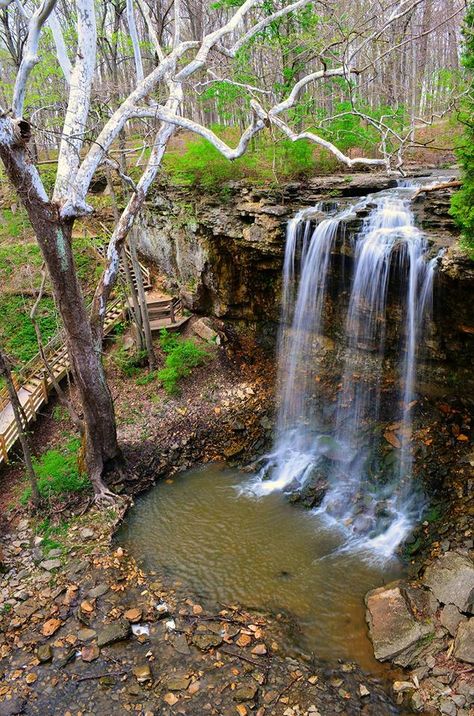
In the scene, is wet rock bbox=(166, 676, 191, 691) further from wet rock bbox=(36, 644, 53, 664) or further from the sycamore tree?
the sycamore tree

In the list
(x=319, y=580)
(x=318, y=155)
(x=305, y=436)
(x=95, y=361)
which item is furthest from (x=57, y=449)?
(x=318, y=155)

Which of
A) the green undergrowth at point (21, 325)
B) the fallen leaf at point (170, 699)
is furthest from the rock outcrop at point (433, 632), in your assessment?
the green undergrowth at point (21, 325)

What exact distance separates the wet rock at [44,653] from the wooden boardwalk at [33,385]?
5.20 metres

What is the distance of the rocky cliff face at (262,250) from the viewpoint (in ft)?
28.9

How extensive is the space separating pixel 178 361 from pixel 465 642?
913 cm

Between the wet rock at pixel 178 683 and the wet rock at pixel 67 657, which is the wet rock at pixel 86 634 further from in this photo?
the wet rock at pixel 178 683

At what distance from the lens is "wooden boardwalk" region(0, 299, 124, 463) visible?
36.8 ft

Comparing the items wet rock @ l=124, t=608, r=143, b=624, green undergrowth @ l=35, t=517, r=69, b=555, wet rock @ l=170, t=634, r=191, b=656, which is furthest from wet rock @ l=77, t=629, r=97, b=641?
green undergrowth @ l=35, t=517, r=69, b=555

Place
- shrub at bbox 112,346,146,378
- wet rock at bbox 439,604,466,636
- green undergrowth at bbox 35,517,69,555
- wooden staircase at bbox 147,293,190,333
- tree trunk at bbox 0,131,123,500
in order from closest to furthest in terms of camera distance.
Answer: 1. wet rock at bbox 439,604,466,636
2. tree trunk at bbox 0,131,123,500
3. green undergrowth at bbox 35,517,69,555
4. shrub at bbox 112,346,146,378
5. wooden staircase at bbox 147,293,190,333

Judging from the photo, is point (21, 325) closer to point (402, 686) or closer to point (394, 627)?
point (394, 627)

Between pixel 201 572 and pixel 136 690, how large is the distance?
7.08ft

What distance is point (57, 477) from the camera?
9508mm

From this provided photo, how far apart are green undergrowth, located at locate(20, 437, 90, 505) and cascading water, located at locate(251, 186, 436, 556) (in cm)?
385

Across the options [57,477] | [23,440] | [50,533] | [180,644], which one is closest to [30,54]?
[23,440]
